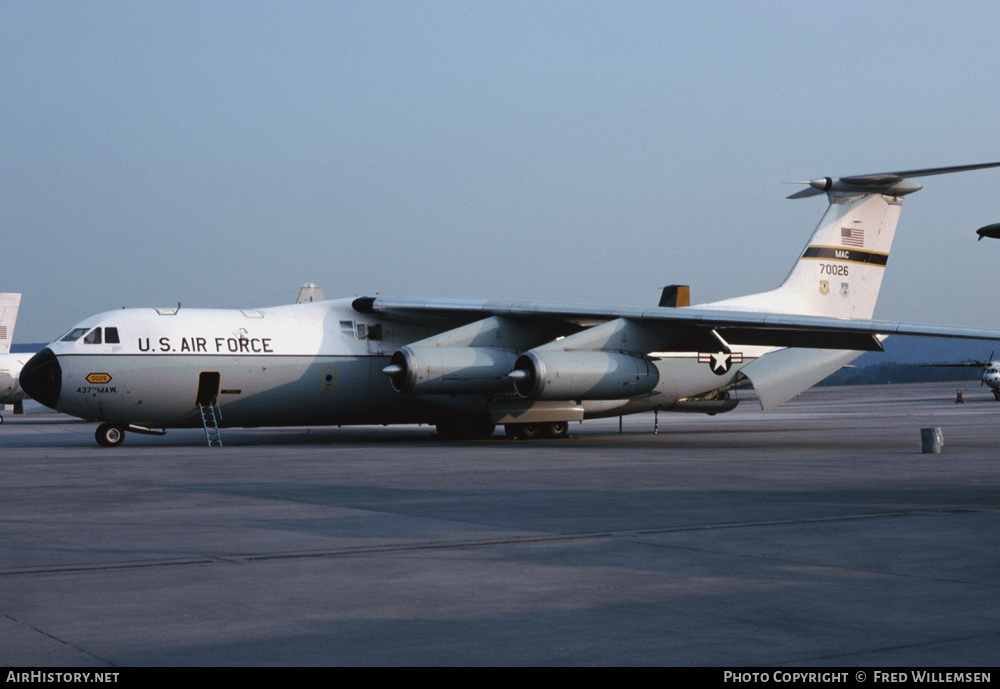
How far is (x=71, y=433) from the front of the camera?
3189 centimetres

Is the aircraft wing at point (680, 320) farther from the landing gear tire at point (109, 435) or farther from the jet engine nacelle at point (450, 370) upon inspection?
the landing gear tire at point (109, 435)

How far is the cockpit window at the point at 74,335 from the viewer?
74.4ft

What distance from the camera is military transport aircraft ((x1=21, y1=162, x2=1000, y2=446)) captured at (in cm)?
2264

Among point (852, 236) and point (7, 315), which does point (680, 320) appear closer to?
point (852, 236)

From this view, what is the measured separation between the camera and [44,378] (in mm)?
22344

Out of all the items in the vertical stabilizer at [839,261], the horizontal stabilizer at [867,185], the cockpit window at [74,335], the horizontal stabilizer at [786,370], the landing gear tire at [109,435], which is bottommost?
the landing gear tire at [109,435]

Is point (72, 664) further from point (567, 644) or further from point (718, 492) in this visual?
point (718, 492)

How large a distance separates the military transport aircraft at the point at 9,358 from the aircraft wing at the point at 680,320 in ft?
87.0

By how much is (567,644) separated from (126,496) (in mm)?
8812

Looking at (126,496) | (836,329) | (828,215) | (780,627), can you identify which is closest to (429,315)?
(836,329)

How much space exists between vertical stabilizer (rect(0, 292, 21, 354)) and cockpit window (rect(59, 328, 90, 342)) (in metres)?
32.2

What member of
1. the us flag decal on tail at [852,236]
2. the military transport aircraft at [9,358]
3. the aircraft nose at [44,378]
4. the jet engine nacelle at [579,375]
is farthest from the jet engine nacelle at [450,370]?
the military transport aircraft at [9,358]

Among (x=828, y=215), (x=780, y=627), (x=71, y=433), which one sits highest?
(x=828, y=215)

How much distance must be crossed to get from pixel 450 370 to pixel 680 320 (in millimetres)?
5062
